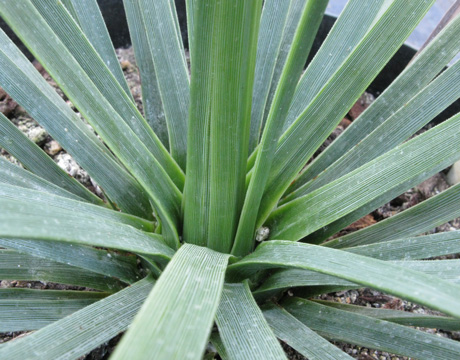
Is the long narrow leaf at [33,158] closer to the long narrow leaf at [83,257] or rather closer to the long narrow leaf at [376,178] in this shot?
the long narrow leaf at [83,257]

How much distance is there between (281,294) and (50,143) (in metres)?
0.70

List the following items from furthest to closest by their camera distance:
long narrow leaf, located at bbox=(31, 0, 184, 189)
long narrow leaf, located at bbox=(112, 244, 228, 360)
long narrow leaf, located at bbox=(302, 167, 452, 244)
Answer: long narrow leaf, located at bbox=(302, 167, 452, 244) → long narrow leaf, located at bbox=(31, 0, 184, 189) → long narrow leaf, located at bbox=(112, 244, 228, 360)

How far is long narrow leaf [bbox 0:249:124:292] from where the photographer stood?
696mm

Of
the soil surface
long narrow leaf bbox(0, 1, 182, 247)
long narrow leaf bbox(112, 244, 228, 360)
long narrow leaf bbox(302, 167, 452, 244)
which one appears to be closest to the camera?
long narrow leaf bbox(112, 244, 228, 360)

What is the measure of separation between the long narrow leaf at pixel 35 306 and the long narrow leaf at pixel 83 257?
0.07 metres

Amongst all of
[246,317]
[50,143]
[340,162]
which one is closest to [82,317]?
[246,317]

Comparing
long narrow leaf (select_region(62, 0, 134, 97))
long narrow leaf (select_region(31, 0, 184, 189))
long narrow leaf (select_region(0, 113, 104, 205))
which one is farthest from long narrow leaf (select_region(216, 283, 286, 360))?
long narrow leaf (select_region(62, 0, 134, 97))

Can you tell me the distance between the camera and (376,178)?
61 cm

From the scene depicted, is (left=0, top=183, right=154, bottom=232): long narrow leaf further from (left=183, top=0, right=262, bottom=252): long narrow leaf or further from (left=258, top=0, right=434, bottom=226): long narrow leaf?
(left=258, top=0, right=434, bottom=226): long narrow leaf

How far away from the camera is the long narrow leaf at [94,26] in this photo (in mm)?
817

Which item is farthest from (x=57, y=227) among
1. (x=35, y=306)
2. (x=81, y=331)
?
(x=35, y=306)

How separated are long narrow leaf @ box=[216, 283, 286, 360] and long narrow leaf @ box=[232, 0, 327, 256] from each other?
0.08 metres

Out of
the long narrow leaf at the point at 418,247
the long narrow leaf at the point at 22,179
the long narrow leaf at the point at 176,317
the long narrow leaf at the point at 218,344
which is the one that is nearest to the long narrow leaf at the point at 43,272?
the long narrow leaf at the point at 22,179

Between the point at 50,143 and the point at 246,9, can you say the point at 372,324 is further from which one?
the point at 50,143
